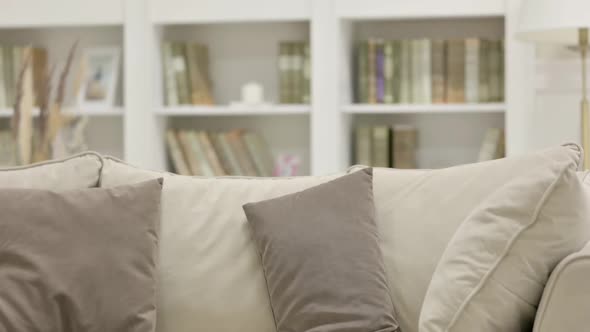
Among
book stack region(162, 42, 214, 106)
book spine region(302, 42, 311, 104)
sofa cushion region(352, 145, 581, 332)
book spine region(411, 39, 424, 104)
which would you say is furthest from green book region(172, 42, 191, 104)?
sofa cushion region(352, 145, 581, 332)

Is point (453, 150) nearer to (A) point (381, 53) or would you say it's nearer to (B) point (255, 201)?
(A) point (381, 53)

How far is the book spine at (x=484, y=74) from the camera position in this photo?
388 cm

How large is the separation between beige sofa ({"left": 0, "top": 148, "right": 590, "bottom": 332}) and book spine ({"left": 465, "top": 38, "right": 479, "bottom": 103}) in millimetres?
1737

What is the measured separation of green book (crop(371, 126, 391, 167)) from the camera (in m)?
4.00

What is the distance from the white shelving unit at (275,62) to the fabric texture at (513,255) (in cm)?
198

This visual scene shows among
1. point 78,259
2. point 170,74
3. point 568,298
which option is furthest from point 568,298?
point 170,74

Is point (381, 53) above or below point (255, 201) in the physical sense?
above

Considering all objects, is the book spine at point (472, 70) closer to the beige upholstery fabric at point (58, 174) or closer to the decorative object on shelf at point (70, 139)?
the decorative object on shelf at point (70, 139)

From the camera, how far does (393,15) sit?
12.4 feet

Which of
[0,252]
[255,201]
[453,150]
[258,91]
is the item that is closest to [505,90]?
[453,150]

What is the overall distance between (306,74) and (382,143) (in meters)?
0.45

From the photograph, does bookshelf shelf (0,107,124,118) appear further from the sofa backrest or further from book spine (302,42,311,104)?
the sofa backrest

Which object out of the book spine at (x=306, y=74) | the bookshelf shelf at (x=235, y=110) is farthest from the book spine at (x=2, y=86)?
the book spine at (x=306, y=74)

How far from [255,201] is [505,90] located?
6.05ft
